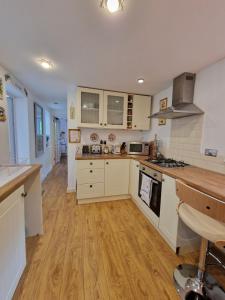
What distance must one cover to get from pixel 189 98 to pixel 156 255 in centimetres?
206

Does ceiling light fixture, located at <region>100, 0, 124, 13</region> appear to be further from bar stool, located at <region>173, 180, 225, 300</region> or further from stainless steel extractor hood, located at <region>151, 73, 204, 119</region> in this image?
bar stool, located at <region>173, 180, 225, 300</region>

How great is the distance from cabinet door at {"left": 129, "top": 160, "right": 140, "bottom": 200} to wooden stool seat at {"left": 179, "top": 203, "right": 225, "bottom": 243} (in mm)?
1326

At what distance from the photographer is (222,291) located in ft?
3.88

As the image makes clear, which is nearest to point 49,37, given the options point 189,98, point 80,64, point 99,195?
point 80,64

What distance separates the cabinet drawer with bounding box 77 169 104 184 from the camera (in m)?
2.55

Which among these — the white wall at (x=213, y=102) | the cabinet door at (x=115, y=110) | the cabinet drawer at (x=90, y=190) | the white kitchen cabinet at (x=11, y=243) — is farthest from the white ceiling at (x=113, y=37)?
the cabinet drawer at (x=90, y=190)

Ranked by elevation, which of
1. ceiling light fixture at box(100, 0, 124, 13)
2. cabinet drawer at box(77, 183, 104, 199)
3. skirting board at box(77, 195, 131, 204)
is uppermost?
ceiling light fixture at box(100, 0, 124, 13)

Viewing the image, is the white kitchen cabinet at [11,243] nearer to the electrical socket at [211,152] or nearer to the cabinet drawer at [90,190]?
the cabinet drawer at [90,190]

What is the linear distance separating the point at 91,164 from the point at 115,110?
1.22 metres

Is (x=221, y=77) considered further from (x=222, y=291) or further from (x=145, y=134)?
(x=222, y=291)

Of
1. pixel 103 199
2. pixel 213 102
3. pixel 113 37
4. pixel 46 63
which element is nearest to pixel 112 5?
pixel 113 37

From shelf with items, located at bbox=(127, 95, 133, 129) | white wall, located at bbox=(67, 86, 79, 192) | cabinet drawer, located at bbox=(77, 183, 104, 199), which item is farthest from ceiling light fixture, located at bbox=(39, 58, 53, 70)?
cabinet drawer, located at bbox=(77, 183, 104, 199)

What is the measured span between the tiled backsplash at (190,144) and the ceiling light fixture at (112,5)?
1.58 metres

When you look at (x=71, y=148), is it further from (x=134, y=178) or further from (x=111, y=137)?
(x=134, y=178)
